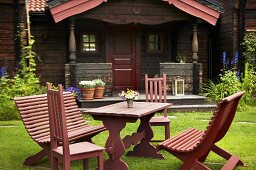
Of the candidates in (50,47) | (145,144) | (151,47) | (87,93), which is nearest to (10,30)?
(50,47)

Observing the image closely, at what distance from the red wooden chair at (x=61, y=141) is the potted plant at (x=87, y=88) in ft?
19.7

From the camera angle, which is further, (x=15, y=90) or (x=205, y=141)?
(x=15, y=90)

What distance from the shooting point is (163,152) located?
6539 millimetres

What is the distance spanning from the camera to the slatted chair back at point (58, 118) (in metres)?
4.36

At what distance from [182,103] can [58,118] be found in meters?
7.23

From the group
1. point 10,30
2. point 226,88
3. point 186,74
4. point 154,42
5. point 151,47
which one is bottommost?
point 226,88

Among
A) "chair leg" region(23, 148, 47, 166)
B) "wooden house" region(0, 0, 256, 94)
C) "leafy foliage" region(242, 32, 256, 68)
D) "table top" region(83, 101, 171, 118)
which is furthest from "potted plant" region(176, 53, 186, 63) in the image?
"chair leg" region(23, 148, 47, 166)

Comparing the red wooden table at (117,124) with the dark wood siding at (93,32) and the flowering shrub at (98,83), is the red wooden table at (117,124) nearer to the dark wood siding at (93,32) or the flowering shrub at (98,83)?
the flowering shrub at (98,83)

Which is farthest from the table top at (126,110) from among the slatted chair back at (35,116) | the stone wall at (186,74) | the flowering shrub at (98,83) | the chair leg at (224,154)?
the stone wall at (186,74)

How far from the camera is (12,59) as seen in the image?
39.5ft

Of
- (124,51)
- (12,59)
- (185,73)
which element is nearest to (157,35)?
(124,51)

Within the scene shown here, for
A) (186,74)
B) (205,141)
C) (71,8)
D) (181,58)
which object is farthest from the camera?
(181,58)

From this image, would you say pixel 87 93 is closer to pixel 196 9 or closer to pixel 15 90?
pixel 15 90

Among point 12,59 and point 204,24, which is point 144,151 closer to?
point 12,59
